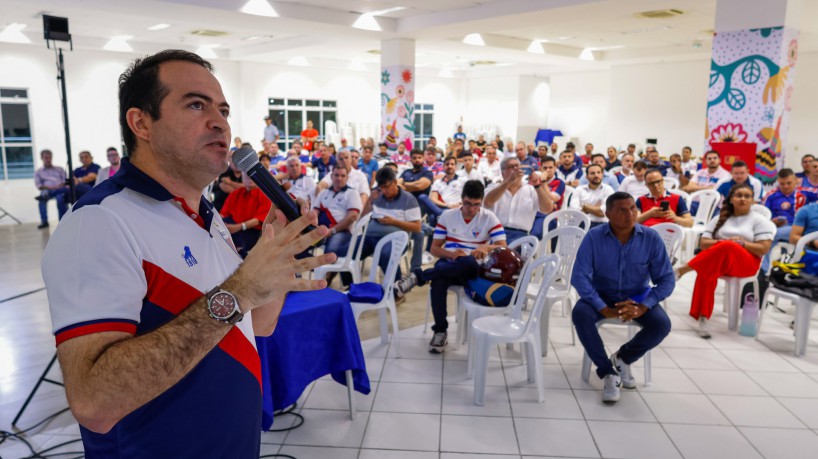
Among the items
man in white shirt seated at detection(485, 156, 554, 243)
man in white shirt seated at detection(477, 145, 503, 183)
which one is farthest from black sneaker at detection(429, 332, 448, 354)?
man in white shirt seated at detection(477, 145, 503, 183)

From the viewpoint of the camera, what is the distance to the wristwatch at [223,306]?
0.82m

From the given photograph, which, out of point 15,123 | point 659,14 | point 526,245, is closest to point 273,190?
point 526,245

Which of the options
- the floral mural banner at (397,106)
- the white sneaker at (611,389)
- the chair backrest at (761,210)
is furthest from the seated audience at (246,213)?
the floral mural banner at (397,106)

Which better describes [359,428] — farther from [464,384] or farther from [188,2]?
[188,2]

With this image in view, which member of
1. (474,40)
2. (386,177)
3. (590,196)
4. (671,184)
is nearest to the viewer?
(386,177)

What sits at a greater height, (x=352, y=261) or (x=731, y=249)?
(x=731, y=249)

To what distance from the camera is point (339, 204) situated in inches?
199

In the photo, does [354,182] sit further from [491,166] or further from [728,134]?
Result: [728,134]

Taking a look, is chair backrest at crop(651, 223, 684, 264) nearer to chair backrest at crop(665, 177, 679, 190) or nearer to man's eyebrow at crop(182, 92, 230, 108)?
chair backrest at crop(665, 177, 679, 190)

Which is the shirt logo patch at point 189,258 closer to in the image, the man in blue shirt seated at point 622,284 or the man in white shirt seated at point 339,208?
the man in blue shirt seated at point 622,284

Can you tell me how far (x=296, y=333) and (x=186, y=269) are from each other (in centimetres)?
166

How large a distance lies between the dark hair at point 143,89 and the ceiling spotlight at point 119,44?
13483mm

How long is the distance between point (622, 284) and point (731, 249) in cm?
141

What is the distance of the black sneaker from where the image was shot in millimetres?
3650
